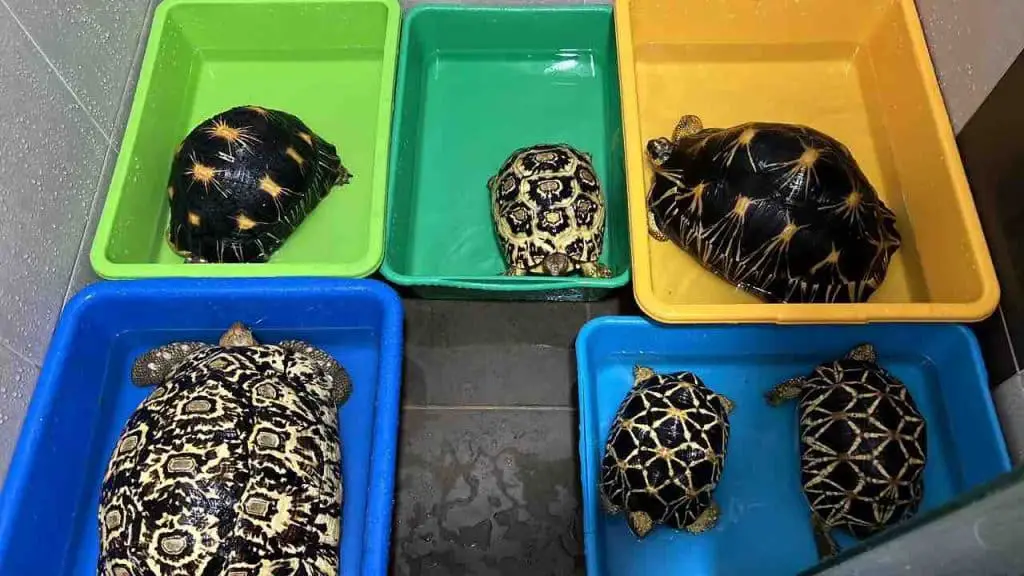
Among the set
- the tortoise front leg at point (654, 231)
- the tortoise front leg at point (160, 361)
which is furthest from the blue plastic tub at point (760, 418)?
the tortoise front leg at point (160, 361)

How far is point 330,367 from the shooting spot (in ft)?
4.90

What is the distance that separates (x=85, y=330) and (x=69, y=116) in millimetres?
431

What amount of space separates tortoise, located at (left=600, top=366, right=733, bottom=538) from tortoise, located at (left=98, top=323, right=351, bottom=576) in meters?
0.51

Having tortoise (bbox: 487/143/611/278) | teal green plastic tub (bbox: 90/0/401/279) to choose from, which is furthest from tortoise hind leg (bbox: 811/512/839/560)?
teal green plastic tub (bbox: 90/0/401/279)

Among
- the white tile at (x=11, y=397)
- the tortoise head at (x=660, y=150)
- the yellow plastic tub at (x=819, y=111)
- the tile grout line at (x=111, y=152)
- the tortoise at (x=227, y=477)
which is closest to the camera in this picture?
the tortoise at (x=227, y=477)

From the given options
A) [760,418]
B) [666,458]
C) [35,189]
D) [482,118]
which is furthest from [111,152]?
[760,418]

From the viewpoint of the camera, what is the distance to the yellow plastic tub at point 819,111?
1403mm

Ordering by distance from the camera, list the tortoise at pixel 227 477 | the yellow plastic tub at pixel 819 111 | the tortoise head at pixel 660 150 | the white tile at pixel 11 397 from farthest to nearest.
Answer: the tortoise head at pixel 660 150, the yellow plastic tub at pixel 819 111, the white tile at pixel 11 397, the tortoise at pixel 227 477

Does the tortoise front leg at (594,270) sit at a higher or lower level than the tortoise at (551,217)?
lower

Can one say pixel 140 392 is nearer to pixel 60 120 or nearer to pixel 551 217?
pixel 60 120

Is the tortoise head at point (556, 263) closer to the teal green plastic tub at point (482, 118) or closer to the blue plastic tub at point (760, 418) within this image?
the teal green plastic tub at point (482, 118)

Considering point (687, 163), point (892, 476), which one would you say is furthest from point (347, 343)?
point (892, 476)

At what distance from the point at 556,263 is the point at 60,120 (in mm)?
1018

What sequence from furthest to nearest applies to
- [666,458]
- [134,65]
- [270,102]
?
[270,102], [134,65], [666,458]
